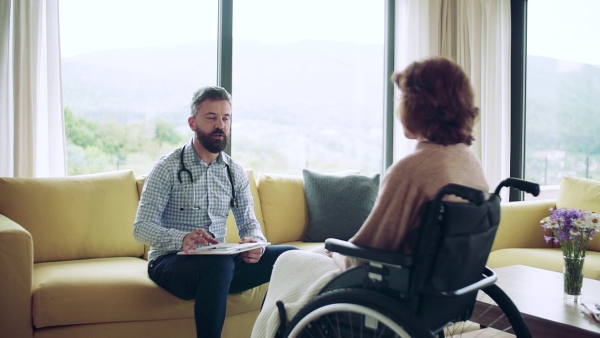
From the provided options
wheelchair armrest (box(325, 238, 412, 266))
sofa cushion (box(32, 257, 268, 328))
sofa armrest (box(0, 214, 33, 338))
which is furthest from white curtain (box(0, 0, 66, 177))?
wheelchair armrest (box(325, 238, 412, 266))

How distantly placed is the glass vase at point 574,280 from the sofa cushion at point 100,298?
1291 millimetres

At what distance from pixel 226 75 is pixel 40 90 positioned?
1.21 metres

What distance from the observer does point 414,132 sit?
5.37ft

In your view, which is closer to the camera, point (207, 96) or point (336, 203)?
point (207, 96)

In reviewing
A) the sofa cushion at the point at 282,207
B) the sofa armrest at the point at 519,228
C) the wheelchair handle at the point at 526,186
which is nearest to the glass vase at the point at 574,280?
the wheelchair handle at the point at 526,186

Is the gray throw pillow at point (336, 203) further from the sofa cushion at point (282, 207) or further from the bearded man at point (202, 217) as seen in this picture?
the bearded man at point (202, 217)

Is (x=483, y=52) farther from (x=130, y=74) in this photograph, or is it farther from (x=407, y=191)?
(x=407, y=191)

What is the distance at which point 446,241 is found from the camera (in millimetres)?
1458

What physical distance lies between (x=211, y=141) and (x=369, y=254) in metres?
1.26

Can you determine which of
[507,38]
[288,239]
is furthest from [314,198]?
[507,38]

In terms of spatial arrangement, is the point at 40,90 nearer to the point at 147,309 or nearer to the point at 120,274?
the point at 120,274

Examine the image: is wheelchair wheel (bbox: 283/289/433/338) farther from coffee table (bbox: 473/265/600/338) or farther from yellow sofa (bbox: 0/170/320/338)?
yellow sofa (bbox: 0/170/320/338)

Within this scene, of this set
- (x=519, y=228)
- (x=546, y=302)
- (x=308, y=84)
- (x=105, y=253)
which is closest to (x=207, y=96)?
(x=105, y=253)

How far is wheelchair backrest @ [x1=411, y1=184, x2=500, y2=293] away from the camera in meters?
1.45
